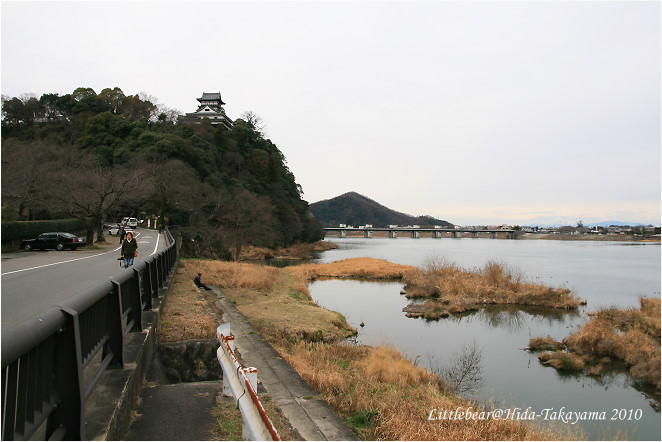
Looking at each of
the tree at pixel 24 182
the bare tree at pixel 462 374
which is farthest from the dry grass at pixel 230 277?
the tree at pixel 24 182

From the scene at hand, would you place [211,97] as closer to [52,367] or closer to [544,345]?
[544,345]

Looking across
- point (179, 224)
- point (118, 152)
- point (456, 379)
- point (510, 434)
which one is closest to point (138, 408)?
point (510, 434)

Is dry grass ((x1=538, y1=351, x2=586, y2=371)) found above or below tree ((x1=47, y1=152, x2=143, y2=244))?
below

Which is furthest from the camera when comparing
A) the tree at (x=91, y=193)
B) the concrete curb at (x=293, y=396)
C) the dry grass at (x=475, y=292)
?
the tree at (x=91, y=193)

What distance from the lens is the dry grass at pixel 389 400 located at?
6.34 meters

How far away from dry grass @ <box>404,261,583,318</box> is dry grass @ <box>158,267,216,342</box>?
46.7ft

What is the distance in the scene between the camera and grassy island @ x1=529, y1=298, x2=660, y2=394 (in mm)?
14000

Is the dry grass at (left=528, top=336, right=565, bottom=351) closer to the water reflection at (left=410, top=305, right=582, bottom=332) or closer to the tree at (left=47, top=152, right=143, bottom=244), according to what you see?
the water reflection at (left=410, top=305, right=582, bottom=332)

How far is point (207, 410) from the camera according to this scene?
4.98 m

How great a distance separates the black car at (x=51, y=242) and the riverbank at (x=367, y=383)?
14.8m

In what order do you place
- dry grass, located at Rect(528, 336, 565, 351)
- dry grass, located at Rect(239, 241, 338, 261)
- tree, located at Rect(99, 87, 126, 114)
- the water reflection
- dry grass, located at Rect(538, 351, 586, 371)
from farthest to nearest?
tree, located at Rect(99, 87, 126, 114) → dry grass, located at Rect(239, 241, 338, 261) → the water reflection → dry grass, located at Rect(528, 336, 565, 351) → dry grass, located at Rect(538, 351, 586, 371)

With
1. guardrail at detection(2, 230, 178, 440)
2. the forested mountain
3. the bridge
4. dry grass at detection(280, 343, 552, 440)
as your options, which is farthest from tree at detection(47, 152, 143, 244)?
the bridge

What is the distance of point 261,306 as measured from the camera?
64.4ft

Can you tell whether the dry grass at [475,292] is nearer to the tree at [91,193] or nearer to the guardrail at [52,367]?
the guardrail at [52,367]
